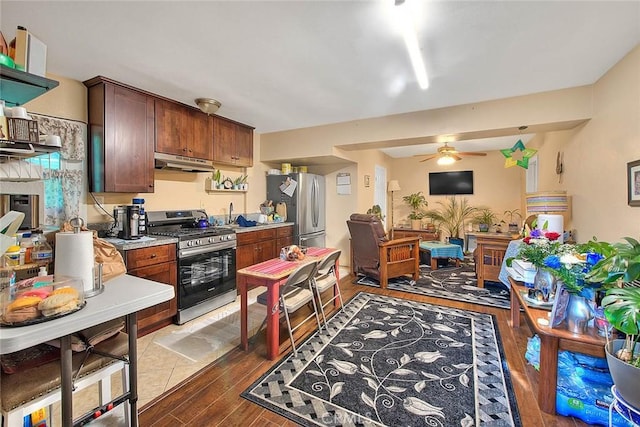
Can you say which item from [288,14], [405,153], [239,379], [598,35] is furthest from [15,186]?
[405,153]

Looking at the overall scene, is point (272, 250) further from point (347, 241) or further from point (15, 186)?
point (15, 186)

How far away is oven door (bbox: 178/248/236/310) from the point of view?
114 inches

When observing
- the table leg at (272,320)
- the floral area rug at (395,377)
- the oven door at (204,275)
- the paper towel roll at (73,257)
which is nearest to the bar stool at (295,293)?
the table leg at (272,320)

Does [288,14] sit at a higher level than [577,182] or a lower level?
higher

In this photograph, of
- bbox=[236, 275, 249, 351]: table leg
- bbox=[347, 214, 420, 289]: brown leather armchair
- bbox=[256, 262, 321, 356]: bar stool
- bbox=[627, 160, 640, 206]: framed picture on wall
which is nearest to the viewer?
bbox=[627, 160, 640, 206]: framed picture on wall

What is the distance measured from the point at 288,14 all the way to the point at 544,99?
113 inches

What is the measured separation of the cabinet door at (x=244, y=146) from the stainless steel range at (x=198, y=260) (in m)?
1.06

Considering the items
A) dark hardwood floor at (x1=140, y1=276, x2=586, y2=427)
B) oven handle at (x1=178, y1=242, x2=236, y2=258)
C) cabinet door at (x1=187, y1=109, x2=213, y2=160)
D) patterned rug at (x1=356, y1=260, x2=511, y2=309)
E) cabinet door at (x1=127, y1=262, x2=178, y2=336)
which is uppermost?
cabinet door at (x1=187, y1=109, x2=213, y2=160)

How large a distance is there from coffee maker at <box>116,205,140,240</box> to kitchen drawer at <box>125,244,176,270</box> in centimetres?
26

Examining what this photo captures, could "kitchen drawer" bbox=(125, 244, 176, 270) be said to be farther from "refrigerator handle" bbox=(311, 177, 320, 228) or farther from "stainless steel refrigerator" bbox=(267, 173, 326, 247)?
"refrigerator handle" bbox=(311, 177, 320, 228)

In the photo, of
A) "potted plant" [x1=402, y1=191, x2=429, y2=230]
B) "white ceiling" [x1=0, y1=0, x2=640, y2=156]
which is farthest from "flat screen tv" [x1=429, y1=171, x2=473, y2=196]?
"white ceiling" [x1=0, y1=0, x2=640, y2=156]

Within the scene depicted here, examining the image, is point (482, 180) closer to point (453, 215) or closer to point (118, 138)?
point (453, 215)

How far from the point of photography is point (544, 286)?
2.12m

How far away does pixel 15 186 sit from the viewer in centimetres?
219
